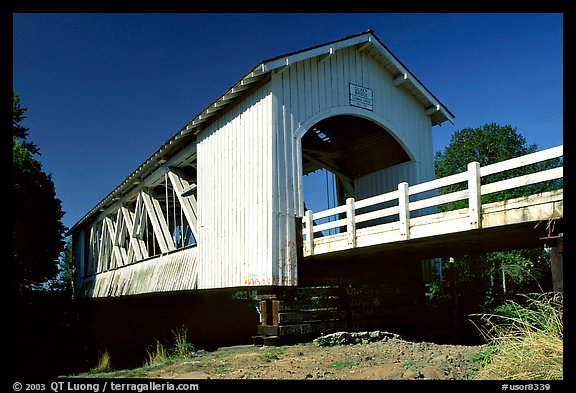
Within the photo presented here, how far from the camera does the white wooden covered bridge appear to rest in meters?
12.5

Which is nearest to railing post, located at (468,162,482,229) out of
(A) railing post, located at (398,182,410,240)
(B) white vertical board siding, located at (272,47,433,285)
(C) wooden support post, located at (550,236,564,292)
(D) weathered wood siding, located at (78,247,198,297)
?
(C) wooden support post, located at (550,236,564,292)

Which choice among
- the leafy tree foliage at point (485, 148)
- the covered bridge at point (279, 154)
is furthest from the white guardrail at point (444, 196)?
the leafy tree foliage at point (485, 148)

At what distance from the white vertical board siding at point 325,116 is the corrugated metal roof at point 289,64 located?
0.28m

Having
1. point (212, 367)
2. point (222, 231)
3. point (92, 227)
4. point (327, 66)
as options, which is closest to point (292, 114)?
point (327, 66)

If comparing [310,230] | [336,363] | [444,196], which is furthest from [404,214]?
[336,363]

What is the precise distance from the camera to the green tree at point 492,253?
67.6 feet

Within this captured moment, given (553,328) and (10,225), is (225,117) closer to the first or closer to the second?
(10,225)

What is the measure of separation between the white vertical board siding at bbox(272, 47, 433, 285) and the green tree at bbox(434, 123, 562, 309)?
4.69 meters

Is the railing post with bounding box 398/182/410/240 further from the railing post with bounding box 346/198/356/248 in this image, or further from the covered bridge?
the covered bridge

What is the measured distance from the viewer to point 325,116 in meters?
13.9

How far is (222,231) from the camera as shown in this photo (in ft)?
47.3

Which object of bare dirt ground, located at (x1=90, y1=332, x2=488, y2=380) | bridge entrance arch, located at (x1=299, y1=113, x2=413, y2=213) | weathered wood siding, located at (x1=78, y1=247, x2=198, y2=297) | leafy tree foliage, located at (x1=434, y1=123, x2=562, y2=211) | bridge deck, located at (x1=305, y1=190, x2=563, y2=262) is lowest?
bare dirt ground, located at (x1=90, y1=332, x2=488, y2=380)

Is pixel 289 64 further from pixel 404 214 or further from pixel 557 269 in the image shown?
pixel 557 269
